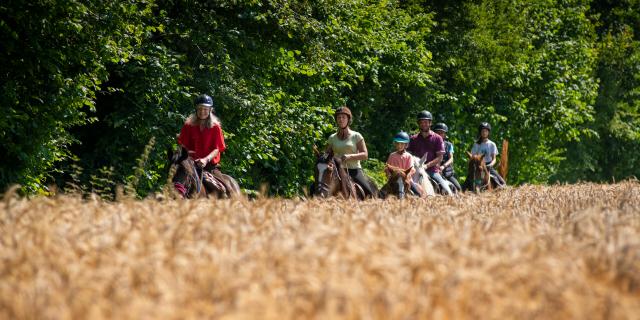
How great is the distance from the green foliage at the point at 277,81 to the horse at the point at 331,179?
315 centimetres

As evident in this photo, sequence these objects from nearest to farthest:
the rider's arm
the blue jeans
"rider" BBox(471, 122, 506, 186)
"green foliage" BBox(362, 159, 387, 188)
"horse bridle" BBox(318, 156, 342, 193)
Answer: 1. "horse bridle" BBox(318, 156, 342, 193)
2. the rider's arm
3. the blue jeans
4. "rider" BBox(471, 122, 506, 186)
5. "green foliage" BBox(362, 159, 387, 188)

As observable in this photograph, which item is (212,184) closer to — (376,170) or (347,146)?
(347,146)

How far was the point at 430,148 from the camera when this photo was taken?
66.0 ft

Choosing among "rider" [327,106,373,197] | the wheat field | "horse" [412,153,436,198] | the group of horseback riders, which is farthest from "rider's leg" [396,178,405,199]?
the wheat field

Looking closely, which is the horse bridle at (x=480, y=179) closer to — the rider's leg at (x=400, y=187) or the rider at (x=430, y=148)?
the rider at (x=430, y=148)

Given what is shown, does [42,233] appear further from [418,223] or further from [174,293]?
[418,223]

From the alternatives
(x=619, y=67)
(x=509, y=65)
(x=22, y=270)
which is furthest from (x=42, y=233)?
(x=619, y=67)

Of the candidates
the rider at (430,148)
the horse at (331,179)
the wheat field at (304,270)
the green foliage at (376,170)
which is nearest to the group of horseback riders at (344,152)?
the rider at (430,148)

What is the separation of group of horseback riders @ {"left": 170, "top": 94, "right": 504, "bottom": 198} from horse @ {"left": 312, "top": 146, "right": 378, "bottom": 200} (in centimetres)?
15

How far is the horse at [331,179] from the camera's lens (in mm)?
14375

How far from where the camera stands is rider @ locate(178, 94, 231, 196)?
13.4 meters

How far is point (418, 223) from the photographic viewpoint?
25.4ft

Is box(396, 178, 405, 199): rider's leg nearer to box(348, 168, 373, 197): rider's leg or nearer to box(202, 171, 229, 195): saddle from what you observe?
box(348, 168, 373, 197): rider's leg

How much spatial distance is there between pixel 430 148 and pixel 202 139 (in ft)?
25.1
